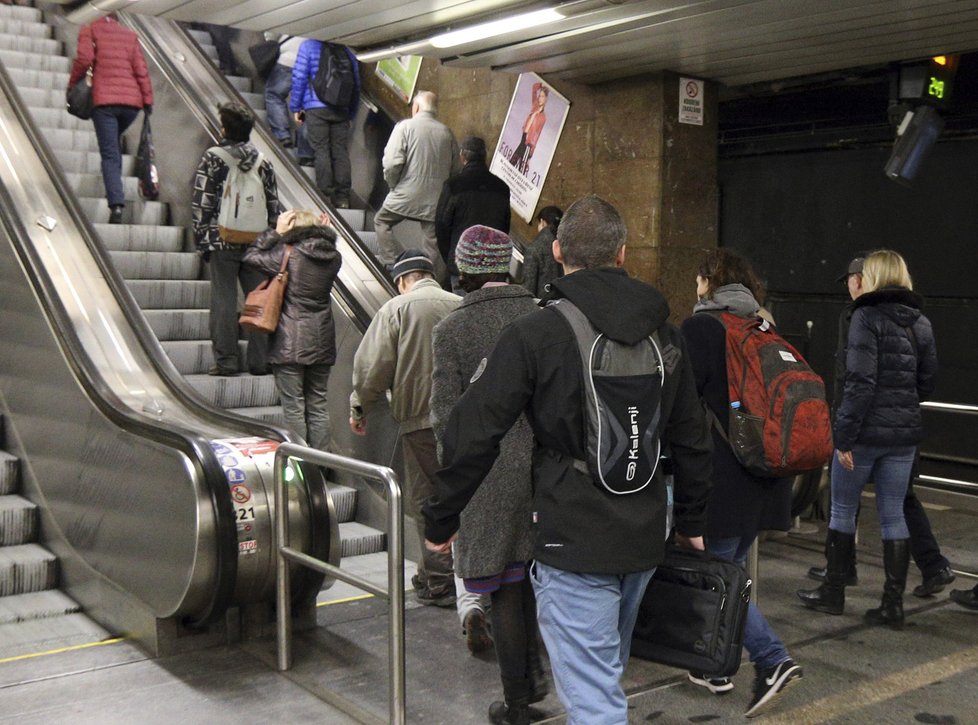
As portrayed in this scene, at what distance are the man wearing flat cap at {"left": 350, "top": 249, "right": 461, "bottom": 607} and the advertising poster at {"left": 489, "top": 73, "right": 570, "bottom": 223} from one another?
11.9 ft

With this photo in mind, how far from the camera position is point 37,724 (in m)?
3.97

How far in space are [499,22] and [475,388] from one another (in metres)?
4.09

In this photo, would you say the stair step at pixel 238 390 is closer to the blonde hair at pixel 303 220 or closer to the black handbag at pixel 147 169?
the blonde hair at pixel 303 220

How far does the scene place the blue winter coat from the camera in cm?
963

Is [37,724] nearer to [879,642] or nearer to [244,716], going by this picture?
[244,716]

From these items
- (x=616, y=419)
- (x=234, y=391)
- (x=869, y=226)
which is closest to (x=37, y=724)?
(x=616, y=419)

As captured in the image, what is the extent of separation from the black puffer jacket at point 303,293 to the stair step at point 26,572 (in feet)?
5.26

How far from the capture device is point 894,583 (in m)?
5.23

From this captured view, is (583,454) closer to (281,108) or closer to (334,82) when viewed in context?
(334,82)

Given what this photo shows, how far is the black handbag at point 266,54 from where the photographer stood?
1066 centimetres

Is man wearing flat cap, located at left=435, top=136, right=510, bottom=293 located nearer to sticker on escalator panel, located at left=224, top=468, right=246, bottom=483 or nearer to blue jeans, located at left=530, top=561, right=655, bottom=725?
sticker on escalator panel, located at left=224, top=468, right=246, bottom=483

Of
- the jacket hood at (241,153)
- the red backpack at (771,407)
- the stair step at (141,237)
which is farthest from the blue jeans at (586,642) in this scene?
the stair step at (141,237)

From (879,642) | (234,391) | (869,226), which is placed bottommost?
(879,642)

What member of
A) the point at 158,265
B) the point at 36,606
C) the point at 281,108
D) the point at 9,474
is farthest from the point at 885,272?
the point at 281,108
